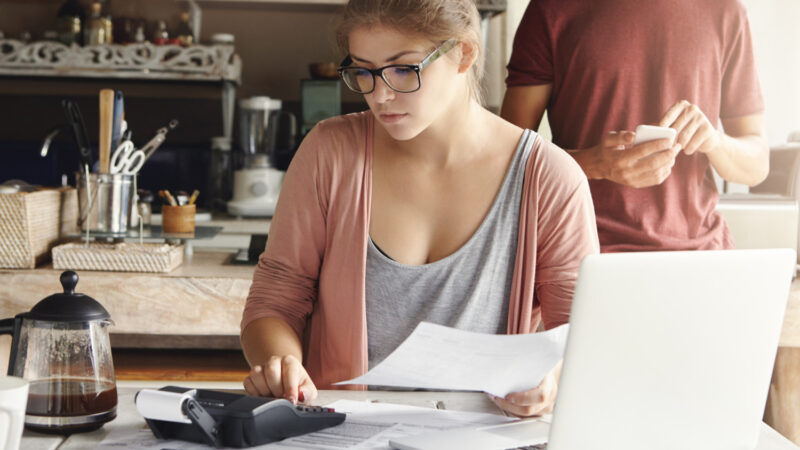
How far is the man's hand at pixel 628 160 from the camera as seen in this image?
5.10ft

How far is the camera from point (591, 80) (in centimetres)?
169

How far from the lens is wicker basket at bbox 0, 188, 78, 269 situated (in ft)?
6.54

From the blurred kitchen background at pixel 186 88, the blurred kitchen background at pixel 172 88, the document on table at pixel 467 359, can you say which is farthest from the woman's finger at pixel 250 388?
the blurred kitchen background at pixel 172 88

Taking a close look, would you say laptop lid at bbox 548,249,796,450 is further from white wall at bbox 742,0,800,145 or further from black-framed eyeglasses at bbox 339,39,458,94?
white wall at bbox 742,0,800,145

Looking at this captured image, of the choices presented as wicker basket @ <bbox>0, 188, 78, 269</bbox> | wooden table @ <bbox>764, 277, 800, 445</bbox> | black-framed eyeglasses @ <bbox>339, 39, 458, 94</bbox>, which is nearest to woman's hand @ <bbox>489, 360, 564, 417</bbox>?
black-framed eyeglasses @ <bbox>339, 39, 458, 94</bbox>

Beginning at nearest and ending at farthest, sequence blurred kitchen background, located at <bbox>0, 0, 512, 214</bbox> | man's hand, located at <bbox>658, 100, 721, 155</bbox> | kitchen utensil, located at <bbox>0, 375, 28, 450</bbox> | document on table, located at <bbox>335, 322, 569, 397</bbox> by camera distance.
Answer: kitchen utensil, located at <bbox>0, 375, 28, 450</bbox> → document on table, located at <bbox>335, 322, 569, 397</bbox> → man's hand, located at <bbox>658, 100, 721, 155</bbox> → blurred kitchen background, located at <bbox>0, 0, 512, 214</bbox>

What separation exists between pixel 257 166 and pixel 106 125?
944 mm

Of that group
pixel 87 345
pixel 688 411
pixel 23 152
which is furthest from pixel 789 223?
pixel 23 152

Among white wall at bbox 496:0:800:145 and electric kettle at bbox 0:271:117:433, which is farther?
white wall at bbox 496:0:800:145

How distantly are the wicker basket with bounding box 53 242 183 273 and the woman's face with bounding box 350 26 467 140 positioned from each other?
3.64 ft

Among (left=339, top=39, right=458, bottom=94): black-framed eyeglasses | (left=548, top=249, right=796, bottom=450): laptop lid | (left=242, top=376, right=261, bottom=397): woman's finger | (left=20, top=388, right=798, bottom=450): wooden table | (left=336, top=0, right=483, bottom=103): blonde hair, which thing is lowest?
(left=20, top=388, right=798, bottom=450): wooden table

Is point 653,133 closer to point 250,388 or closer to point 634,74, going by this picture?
point 634,74

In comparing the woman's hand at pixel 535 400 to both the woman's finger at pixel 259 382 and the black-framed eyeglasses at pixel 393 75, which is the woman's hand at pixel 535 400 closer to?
the woman's finger at pixel 259 382

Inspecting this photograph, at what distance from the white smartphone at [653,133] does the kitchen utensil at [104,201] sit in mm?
1349
